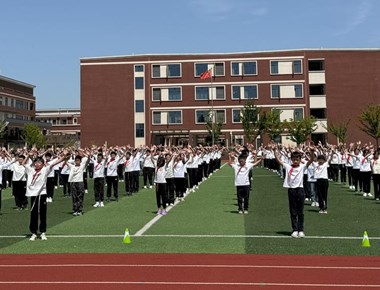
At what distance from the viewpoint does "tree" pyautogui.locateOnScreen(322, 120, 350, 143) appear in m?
65.6

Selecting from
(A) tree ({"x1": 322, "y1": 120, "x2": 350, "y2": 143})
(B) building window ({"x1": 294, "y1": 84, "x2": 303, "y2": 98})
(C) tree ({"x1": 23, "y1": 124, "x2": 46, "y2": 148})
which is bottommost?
(A) tree ({"x1": 322, "y1": 120, "x2": 350, "y2": 143})

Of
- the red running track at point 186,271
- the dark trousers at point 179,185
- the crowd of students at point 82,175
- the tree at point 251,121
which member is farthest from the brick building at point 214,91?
the red running track at point 186,271

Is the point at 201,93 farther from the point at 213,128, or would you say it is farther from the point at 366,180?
the point at 366,180

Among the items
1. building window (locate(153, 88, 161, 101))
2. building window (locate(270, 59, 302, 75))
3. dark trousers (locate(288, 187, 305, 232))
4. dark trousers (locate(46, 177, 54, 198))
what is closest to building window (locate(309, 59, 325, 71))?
building window (locate(270, 59, 302, 75))

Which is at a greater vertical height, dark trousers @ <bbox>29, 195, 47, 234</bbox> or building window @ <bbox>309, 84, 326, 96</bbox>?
building window @ <bbox>309, 84, 326, 96</bbox>

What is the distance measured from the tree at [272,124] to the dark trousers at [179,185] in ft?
151

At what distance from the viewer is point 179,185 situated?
19.6 metres

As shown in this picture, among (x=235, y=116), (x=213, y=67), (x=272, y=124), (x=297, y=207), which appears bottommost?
(x=297, y=207)

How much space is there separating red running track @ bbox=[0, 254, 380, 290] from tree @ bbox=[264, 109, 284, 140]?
184 feet

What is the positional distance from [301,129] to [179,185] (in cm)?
4677

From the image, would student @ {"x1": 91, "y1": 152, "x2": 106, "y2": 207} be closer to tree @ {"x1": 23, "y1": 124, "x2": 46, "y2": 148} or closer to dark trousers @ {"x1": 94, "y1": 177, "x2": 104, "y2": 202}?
dark trousers @ {"x1": 94, "y1": 177, "x2": 104, "y2": 202}

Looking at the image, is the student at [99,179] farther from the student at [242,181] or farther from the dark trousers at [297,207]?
the dark trousers at [297,207]

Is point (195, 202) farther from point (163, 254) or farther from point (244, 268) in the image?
point (244, 268)

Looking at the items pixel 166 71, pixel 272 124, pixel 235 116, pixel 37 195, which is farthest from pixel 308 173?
pixel 166 71
